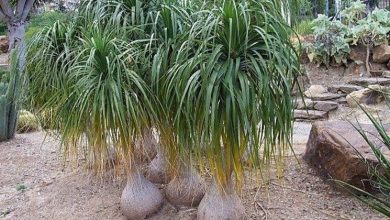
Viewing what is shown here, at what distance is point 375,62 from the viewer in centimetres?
598

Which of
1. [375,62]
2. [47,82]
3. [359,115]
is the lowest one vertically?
[359,115]

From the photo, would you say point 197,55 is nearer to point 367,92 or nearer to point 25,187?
point 25,187

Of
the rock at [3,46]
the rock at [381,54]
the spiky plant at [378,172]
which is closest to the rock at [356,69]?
the rock at [381,54]

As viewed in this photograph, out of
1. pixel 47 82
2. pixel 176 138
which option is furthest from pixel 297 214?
pixel 47 82

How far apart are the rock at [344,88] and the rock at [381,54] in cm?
77

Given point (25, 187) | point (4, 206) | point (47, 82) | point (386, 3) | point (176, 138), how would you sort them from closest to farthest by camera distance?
1. point (176, 138)
2. point (47, 82)
3. point (4, 206)
4. point (25, 187)
5. point (386, 3)

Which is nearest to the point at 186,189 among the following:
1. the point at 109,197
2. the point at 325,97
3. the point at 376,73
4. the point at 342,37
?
the point at 109,197

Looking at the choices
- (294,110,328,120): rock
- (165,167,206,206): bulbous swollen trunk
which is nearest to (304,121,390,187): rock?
(165,167,206,206): bulbous swollen trunk

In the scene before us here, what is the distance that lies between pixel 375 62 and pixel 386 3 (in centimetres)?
470

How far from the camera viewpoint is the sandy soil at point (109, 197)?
2.42 metres

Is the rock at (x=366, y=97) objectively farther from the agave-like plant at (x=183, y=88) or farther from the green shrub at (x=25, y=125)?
the green shrub at (x=25, y=125)

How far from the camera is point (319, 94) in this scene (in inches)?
212

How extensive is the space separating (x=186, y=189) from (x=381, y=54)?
14.7 feet

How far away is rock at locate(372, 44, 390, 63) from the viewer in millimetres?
5852
